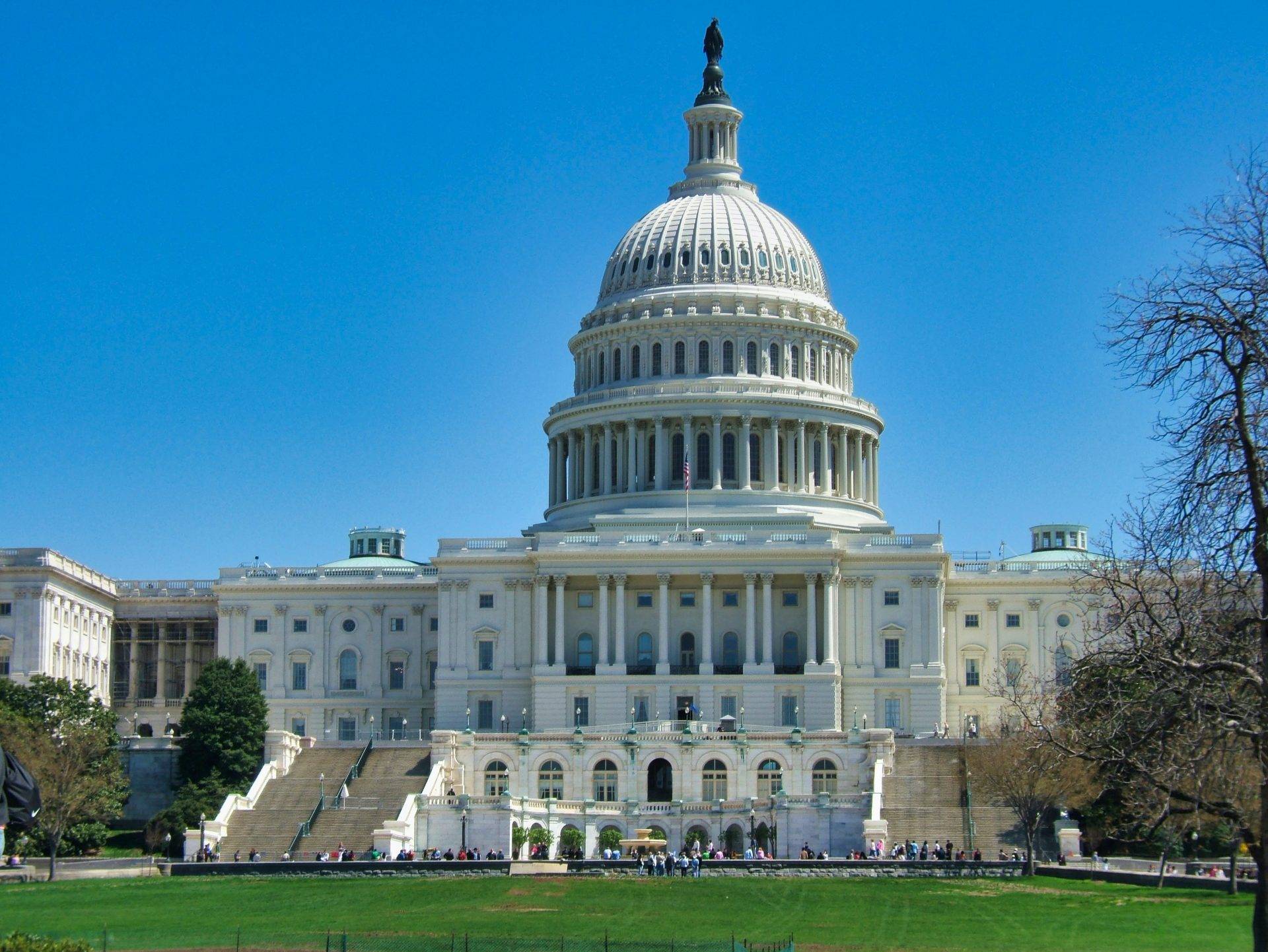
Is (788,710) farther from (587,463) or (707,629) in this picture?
(587,463)

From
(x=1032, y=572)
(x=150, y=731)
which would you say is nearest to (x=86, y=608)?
(x=150, y=731)

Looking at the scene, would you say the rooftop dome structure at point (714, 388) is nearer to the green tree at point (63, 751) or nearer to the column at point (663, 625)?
the column at point (663, 625)

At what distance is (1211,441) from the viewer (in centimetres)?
3578

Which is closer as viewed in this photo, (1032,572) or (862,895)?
(862,895)

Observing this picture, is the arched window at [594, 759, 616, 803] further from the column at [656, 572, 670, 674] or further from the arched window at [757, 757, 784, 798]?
the column at [656, 572, 670, 674]

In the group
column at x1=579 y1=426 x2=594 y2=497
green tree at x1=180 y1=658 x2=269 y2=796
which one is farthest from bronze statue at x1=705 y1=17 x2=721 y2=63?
green tree at x1=180 y1=658 x2=269 y2=796

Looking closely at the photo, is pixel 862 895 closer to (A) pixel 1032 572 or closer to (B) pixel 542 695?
(B) pixel 542 695

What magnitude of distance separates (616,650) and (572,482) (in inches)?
842

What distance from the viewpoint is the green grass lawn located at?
61062mm

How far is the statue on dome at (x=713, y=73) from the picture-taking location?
518 feet

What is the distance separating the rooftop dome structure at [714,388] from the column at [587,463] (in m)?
0.10

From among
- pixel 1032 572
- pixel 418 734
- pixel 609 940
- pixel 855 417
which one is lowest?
pixel 609 940

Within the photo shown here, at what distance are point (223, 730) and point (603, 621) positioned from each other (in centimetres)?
2430

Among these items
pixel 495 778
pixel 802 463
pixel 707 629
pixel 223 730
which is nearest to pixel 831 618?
pixel 707 629
